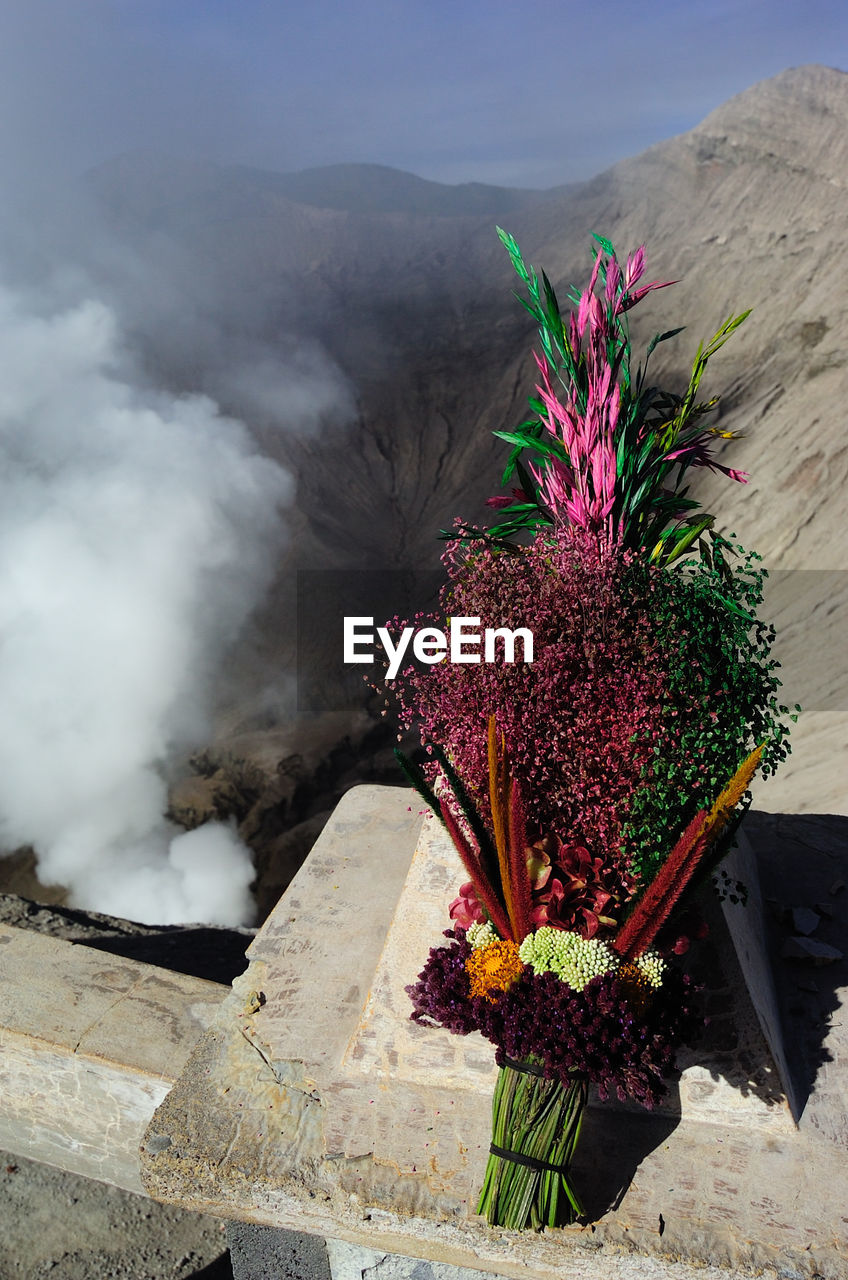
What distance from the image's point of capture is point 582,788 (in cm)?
237

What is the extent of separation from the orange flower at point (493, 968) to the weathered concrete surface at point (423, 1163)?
0.50 meters

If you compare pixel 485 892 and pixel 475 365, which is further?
pixel 475 365

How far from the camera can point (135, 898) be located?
43.9ft

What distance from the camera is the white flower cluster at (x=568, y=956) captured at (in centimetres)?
223

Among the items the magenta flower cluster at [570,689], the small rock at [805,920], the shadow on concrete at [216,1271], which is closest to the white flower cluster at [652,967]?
the magenta flower cluster at [570,689]

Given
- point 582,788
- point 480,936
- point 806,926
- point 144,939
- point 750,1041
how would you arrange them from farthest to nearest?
point 144,939
point 806,926
point 750,1041
point 480,936
point 582,788

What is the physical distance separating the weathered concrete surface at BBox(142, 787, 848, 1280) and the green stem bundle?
0.06 metres

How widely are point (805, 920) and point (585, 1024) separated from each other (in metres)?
1.73

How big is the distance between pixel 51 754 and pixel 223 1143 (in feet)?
44.8

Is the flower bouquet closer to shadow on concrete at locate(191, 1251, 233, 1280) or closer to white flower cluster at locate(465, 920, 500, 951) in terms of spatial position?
white flower cluster at locate(465, 920, 500, 951)

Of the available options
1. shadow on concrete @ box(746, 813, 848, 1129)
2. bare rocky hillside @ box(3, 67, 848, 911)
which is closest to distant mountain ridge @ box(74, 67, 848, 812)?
bare rocky hillside @ box(3, 67, 848, 911)

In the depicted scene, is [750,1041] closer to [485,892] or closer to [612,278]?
[485,892]

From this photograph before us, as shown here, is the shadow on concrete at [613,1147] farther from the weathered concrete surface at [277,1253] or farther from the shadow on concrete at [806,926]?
the weathered concrete surface at [277,1253]
